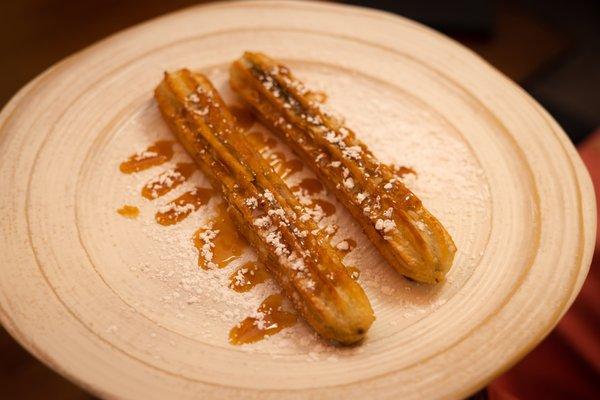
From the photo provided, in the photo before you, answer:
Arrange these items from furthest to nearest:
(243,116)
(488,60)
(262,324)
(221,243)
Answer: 1. (488,60)
2. (243,116)
3. (221,243)
4. (262,324)

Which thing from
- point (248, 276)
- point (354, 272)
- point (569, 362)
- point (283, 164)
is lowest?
point (569, 362)

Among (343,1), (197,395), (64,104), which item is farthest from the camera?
(343,1)

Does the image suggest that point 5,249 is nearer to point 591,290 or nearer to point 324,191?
point 324,191

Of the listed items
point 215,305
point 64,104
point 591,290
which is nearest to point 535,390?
point 591,290

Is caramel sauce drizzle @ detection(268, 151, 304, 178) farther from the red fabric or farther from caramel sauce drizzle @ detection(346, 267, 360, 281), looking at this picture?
the red fabric

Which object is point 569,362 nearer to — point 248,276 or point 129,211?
point 248,276

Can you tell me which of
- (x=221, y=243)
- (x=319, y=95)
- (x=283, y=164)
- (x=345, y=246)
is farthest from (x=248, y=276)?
(x=319, y=95)

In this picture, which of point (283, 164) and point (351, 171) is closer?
point (351, 171)

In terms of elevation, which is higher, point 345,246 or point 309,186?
point 309,186
